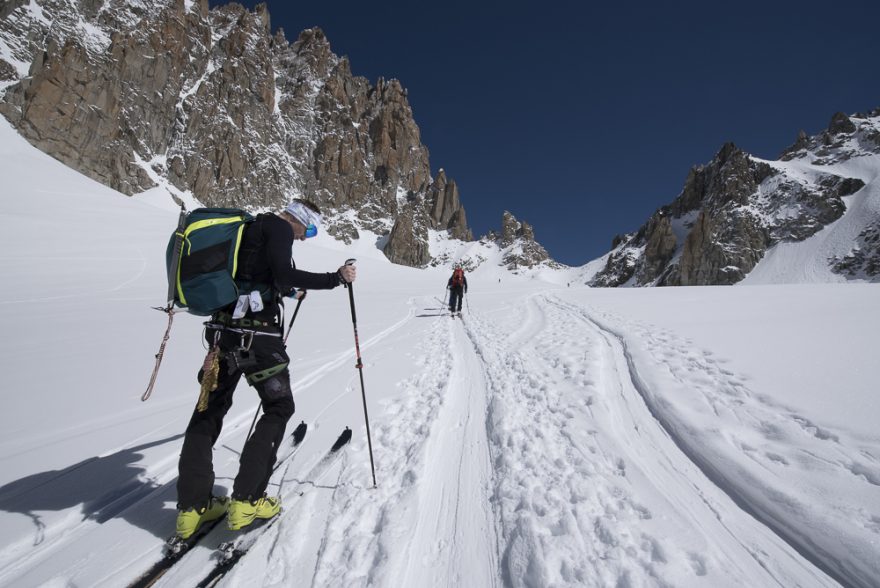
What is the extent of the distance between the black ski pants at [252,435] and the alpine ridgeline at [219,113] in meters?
113

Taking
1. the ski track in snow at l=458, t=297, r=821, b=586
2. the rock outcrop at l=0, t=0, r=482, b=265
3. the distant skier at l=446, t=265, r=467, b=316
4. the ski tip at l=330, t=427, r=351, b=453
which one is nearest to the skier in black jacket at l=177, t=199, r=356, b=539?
the ski tip at l=330, t=427, r=351, b=453

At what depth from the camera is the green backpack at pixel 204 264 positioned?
8.44 ft

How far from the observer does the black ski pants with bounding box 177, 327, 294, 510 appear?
101 inches

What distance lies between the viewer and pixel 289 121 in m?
141

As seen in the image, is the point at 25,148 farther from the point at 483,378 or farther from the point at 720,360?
the point at 720,360

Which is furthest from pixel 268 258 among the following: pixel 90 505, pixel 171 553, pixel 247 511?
pixel 90 505

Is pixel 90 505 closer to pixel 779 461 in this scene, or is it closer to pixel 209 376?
pixel 209 376

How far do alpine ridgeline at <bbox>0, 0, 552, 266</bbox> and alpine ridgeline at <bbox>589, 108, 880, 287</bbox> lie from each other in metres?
101

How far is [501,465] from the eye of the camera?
3521mm

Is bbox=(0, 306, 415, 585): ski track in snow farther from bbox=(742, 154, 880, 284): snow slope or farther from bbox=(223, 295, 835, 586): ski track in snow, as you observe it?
bbox=(742, 154, 880, 284): snow slope

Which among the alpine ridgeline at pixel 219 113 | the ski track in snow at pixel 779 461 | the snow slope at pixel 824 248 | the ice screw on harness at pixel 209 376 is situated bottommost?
the ski track in snow at pixel 779 461

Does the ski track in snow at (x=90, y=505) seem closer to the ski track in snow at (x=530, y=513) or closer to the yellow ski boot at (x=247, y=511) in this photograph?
the yellow ski boot at (x=247, y=511)

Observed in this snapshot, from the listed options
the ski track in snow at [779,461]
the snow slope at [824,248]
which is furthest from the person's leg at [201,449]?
the snow slope at [824,248]

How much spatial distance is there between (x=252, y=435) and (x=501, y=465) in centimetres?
229
